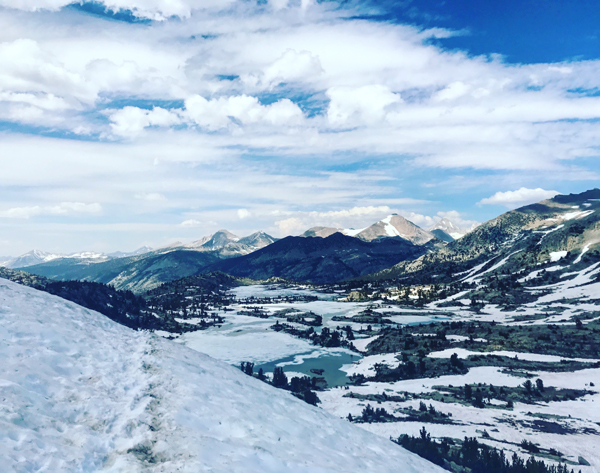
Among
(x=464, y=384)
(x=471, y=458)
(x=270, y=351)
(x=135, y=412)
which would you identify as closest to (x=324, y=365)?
(x=270, y=351)

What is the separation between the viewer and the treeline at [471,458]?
36.7 meters

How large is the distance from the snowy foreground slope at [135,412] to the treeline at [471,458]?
2567 centimetres

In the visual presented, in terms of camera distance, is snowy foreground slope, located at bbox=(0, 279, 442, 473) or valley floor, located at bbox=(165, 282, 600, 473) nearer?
snowy foreground slope, located at bbox=(0, 279, 442, 473)

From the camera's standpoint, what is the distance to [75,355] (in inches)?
516

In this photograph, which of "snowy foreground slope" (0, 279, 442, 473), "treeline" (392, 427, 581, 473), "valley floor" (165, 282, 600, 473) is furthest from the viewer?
"valley floor" (165, 282, 600, 473)

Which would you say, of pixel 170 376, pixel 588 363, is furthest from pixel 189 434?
pixel 588 363

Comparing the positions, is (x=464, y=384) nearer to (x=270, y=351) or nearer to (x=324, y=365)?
(x=324, y=365)

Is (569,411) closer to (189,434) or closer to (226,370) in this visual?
(226,370)

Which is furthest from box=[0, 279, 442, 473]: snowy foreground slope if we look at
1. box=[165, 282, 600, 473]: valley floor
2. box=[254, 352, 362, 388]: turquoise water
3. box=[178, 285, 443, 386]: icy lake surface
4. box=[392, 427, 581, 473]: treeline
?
box=[178, 285, 443, 386]: icy lake surface

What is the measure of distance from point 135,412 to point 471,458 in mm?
39614

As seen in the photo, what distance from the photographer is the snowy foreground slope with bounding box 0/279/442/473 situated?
9.96 meters

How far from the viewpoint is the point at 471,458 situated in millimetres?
38844

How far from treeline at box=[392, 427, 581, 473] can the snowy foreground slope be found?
25668mm

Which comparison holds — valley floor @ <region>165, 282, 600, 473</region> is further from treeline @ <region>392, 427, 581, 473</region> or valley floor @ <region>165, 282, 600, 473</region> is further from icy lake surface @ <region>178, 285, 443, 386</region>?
treeline @ <region>392, 427, 581, 473</region>
